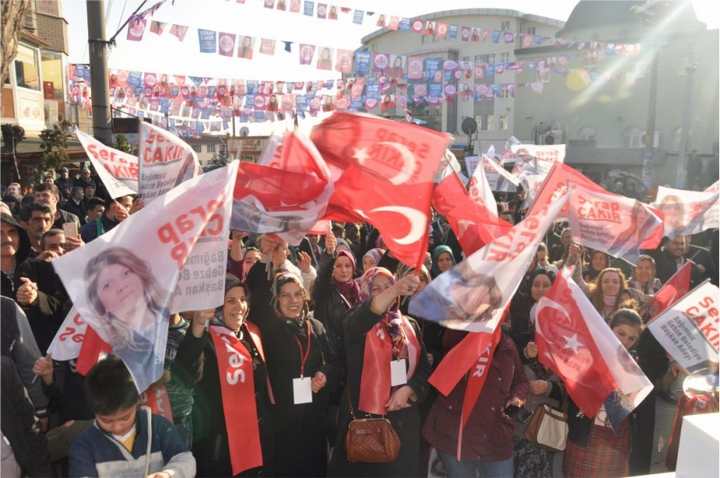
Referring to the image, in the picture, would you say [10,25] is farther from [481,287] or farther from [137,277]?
[481,287]

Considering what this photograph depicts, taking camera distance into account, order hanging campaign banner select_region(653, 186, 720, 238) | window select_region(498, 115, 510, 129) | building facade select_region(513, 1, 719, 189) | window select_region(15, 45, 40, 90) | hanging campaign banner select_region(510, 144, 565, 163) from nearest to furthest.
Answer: hanging campaign banner select_region(653, 186, 720, 238) → hanging campaign banner select_region(510, 144, 565, 163) → window select_region(15, 45, 40, 90) → building facade select_region(513, 1, 719, 189) → window select_region(498, 115, 510, 129)

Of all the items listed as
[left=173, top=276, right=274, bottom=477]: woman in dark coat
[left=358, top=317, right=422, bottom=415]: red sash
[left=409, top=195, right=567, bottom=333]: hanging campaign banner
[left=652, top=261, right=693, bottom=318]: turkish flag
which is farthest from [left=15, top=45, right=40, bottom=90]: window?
[left=652, top=261, right=693, bottom=318]: turkish flag

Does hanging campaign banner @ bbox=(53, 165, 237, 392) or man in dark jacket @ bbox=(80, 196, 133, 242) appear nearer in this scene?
hanging campaign banner @ bbox=(53, 165, 237, 392)

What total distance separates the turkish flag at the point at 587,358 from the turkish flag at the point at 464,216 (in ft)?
1.75

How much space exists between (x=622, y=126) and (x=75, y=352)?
32520 mm

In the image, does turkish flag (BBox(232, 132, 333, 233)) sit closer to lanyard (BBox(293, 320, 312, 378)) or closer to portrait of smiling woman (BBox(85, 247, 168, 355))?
lanyard (BBox(293, 320, 312, 378))

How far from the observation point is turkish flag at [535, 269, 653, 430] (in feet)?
10.7

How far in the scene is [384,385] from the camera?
3434mm

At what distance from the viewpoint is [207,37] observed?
40.4 feet

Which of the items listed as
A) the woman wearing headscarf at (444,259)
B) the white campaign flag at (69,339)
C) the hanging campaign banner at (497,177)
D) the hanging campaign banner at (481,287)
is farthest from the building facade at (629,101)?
the white campaign flag at (69,339)

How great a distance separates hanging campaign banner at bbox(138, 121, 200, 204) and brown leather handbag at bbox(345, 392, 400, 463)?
2.28 m

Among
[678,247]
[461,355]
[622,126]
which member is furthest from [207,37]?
[622,126]

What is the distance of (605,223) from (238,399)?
3128 mm

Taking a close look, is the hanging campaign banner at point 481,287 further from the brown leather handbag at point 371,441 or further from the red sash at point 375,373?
the brown leather handbag at point 371,441
